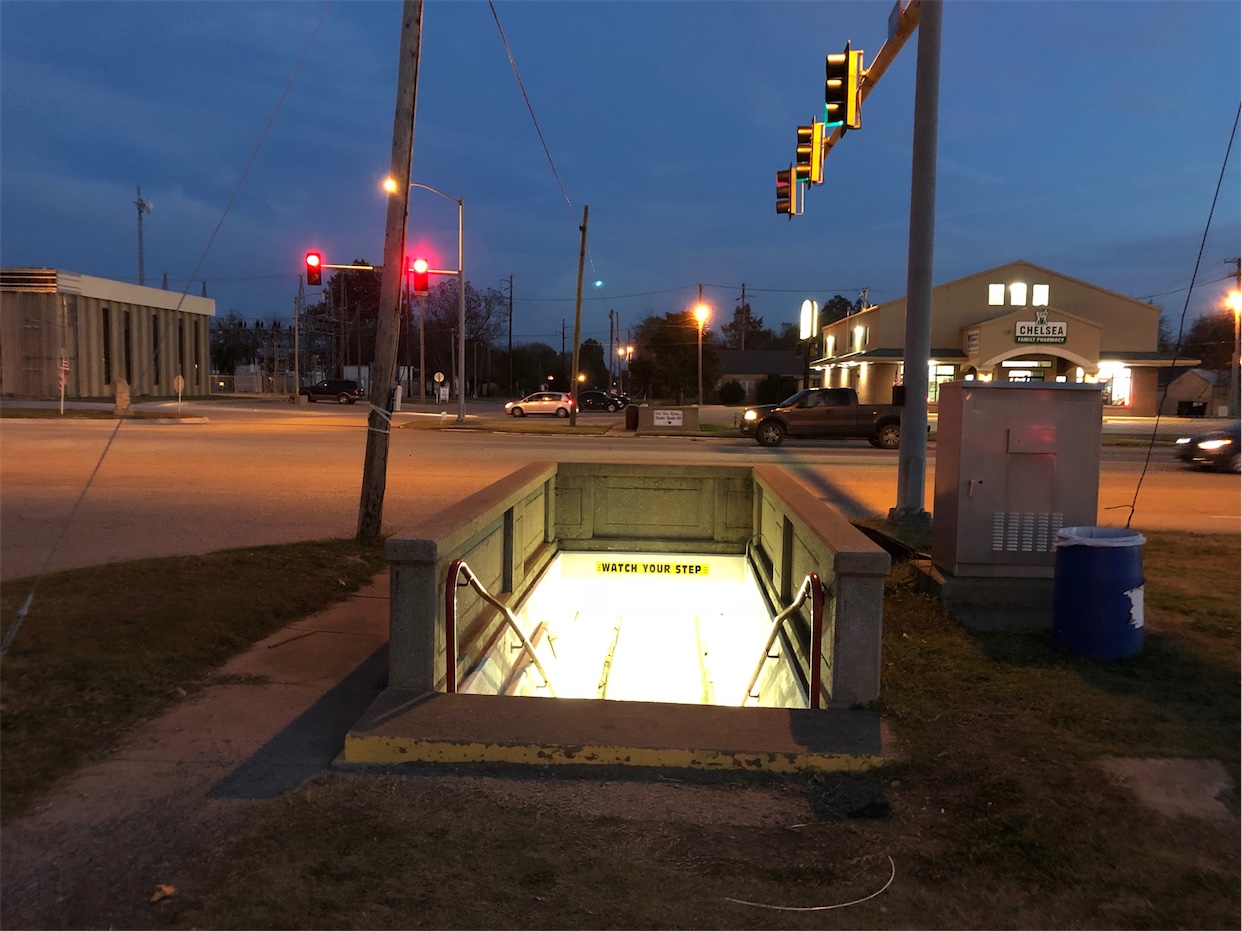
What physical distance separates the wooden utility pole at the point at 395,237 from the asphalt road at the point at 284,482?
1347 mm

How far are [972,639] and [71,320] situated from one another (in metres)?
58.0

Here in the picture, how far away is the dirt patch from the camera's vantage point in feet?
12.9

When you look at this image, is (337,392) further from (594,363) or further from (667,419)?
(594,363)

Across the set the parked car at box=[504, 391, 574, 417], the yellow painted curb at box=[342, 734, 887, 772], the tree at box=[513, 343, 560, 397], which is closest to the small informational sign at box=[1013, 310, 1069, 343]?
the parked car at box=[504, 391, 574, 417]

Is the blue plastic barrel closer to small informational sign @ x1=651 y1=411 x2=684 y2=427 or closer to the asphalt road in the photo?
the asphalt road

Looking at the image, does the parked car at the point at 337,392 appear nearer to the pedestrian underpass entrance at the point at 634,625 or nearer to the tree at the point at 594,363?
the pedestrian underpass entrance at the point at 634,625

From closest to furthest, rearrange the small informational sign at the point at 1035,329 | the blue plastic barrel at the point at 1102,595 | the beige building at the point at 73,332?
the blue plastic barrel at the point at 1102,595 → the small informational sign at the point at 1035,329 → the beige building at the point at 73,332

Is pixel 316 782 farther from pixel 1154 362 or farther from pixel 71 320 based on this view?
pixel 71 320

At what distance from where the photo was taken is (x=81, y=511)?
11.5 m

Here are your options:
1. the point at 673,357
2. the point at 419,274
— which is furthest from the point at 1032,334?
the point at 673,357

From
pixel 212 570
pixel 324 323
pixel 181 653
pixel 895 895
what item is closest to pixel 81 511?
pixel 212 570

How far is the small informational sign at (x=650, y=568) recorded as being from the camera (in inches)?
393

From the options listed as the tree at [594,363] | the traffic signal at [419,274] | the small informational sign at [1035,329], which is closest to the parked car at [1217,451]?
the traffic signal at [419,274]

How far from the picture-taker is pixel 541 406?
50.7 m
